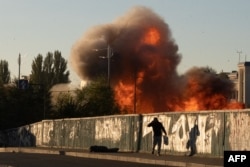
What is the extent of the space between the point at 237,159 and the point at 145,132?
→ 969 inches

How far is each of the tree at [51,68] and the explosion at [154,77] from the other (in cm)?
3738

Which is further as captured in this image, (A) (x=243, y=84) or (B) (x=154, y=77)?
(A) (x=243, y=84)

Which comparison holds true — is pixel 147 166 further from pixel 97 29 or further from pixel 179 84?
pixel 97 29

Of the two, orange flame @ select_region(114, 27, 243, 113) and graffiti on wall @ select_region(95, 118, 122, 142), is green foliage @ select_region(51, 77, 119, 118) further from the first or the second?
graffiti on wall @ select_region(95, 118, 122, 142)

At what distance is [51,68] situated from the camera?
448 ft

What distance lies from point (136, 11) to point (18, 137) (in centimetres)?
3936

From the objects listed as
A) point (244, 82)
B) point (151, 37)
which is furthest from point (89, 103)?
point (244, 82)

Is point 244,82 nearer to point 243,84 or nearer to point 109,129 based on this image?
point 243,84

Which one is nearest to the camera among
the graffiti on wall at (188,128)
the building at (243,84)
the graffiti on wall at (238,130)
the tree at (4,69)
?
the graffiti on wall at (238,130)

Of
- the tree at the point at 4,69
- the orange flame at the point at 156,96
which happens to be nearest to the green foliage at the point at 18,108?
the orange flame at the point at 156,96

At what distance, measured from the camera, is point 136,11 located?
323 ft

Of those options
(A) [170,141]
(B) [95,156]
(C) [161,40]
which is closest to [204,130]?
(A) [170,141]

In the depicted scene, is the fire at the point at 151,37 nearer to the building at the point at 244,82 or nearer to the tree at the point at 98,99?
the tree at the point at 98,99

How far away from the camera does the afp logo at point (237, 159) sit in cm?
1033
